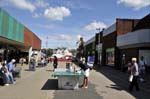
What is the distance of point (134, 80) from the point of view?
63.1 feet

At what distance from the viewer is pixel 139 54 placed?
38.2 m

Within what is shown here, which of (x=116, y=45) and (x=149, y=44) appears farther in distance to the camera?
(x=116, y=45)

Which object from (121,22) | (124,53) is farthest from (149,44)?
(121,22)

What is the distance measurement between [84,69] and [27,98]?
554 cm

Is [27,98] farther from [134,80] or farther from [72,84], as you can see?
[134,80]

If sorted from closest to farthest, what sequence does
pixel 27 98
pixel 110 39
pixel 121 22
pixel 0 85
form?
pixel 27 98, pixel 0 85, pixel 121 22, pixel 110 39

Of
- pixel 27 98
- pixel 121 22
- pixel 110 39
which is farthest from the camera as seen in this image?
pixel 110 39

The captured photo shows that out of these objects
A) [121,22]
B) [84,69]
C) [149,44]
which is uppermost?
[121,22]

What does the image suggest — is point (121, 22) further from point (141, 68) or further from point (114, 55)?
point (141, 68)

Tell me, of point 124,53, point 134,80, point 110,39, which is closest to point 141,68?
point 134,80

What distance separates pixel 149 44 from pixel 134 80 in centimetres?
1834

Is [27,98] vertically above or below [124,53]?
below

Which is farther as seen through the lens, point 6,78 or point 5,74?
point 6,78

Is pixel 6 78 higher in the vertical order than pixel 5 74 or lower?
lower
